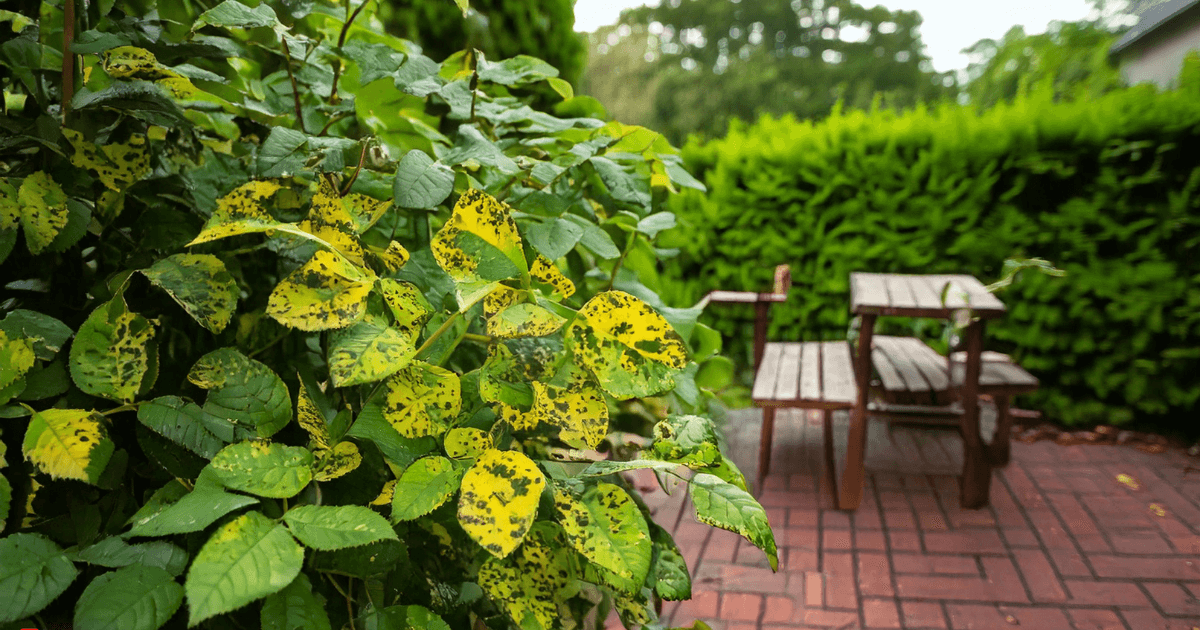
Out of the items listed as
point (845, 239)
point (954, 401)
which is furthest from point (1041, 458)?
point (845, 239)

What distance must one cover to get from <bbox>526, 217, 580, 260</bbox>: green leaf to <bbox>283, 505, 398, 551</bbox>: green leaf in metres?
0.32

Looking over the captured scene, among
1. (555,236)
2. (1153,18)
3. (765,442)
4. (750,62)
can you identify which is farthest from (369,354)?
(750,62)

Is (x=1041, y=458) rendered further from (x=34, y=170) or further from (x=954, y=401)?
(x=34, y=170)

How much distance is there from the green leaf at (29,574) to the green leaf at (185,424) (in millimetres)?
102

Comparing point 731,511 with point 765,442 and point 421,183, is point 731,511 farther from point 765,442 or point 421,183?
point 765,442

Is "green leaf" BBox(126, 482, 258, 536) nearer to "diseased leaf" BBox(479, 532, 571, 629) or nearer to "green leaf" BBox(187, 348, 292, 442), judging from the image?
"green leaf" BBox(187, 348, 292, 442)

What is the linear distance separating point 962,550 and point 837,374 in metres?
0.95

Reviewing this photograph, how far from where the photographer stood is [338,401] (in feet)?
2.23

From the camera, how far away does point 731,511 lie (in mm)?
512

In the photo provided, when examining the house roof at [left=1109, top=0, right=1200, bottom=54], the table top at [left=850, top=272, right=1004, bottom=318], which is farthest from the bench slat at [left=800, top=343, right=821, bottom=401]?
the house roof at [left=1109, top=0, right=1200, bottom=54]

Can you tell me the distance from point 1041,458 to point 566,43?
338 cm

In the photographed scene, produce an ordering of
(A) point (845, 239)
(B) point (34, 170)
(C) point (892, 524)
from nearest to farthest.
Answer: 1. (B) point (34, 170)
2. (C) point (892, 524)
3. (A) point (845, 239)

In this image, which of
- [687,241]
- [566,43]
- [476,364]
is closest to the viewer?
[476,364]

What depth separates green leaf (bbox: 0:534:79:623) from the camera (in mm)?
422
